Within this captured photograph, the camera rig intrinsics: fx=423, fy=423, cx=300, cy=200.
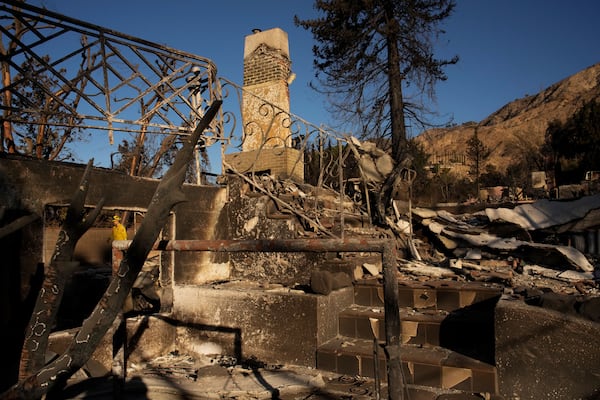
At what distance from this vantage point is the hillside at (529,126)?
49.8 meters

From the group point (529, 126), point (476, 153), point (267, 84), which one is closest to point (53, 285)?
point (267, 84)

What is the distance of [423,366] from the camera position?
4.38 meters

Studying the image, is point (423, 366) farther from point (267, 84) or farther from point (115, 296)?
point (267, 84)

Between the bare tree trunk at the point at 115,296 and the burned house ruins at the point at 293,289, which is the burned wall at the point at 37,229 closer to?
the burned house ruins at the point at 293,289

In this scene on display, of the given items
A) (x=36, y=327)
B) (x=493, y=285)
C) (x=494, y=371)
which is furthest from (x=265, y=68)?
(x=36, y=327)

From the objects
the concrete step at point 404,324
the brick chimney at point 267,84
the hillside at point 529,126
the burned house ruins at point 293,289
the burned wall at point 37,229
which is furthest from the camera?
the hillside at point 529,126

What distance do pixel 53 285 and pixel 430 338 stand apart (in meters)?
4.29

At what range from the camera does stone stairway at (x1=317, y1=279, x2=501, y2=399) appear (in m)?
4.25

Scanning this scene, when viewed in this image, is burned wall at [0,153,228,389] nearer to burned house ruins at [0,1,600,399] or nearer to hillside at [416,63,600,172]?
burned house ruins at [0,1,600,399]

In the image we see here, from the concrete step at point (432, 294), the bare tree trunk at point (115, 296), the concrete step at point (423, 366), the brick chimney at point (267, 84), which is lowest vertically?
the concrete step at point (423, 366)

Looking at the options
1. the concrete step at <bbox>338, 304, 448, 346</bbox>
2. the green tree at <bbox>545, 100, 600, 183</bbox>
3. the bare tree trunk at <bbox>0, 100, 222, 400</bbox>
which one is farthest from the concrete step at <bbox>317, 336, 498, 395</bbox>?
the green tree at <bbox>545, 100, 600, 183</bbox>

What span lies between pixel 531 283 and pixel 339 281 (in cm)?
264

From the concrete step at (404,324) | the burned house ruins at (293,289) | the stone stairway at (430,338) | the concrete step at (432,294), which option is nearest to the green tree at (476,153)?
the burned house ruins at (293,289)

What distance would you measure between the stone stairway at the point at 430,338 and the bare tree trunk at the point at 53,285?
3494 millimetres
